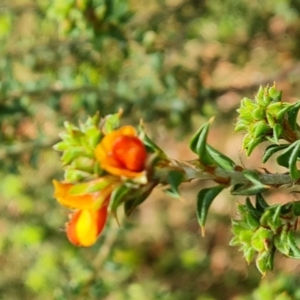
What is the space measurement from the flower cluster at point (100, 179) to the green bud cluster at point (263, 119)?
0.21 metres

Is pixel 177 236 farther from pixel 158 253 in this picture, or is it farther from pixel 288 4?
pixel 288 4

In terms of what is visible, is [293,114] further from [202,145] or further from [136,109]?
[136,109]

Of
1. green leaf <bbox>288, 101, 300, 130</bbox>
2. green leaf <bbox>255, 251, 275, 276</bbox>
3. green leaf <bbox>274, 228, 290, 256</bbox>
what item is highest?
green leaf <bbox>288, 101, 300, 130</bbox>

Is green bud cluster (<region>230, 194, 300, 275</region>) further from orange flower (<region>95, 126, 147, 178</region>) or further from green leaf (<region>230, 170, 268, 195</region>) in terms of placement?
orange flower (<region>95, 126, 147, 178</region>)

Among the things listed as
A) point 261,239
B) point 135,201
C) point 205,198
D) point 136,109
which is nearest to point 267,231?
point 261,239

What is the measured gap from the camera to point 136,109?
2555 millimetres

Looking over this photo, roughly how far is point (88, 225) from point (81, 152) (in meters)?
0.13

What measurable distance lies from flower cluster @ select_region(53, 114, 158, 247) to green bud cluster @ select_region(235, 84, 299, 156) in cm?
21

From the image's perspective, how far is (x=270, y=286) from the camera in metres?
1.90

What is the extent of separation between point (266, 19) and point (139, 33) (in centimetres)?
93

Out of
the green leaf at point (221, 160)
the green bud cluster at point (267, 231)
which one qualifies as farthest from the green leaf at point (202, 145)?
the green bud cluster at point (267, 231)

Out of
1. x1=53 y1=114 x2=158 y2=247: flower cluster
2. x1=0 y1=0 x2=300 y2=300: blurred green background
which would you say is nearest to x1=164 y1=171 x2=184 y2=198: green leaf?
x1=53 y1=114 x2=158 y2=247: flower cluster


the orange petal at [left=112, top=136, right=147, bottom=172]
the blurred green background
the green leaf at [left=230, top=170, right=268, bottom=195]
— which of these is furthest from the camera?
the blurred green background

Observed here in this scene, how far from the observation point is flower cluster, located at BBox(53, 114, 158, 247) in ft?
3.34
